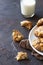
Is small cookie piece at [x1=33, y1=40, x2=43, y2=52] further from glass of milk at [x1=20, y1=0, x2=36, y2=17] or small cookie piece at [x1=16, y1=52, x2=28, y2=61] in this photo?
glass of milk at [x1=20, y1=0, x2=36, y2=17]

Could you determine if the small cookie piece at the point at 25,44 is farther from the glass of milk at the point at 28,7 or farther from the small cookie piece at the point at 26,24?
the glass of milk at the point at 28,7

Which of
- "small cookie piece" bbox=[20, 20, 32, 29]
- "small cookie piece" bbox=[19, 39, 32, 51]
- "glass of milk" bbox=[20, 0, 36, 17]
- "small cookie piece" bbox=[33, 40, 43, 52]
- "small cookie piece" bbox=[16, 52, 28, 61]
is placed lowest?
"small cookie piece" bbox=[16, 52, 28, 61]

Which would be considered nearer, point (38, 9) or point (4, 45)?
point (4, 45)

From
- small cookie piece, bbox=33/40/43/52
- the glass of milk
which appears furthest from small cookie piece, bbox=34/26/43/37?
the glass of milk

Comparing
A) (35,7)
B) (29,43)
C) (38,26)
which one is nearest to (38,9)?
(35,7)

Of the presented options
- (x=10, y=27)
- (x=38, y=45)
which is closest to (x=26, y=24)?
(x=10, y=27)

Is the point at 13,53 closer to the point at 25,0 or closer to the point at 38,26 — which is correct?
the point at 38,26
